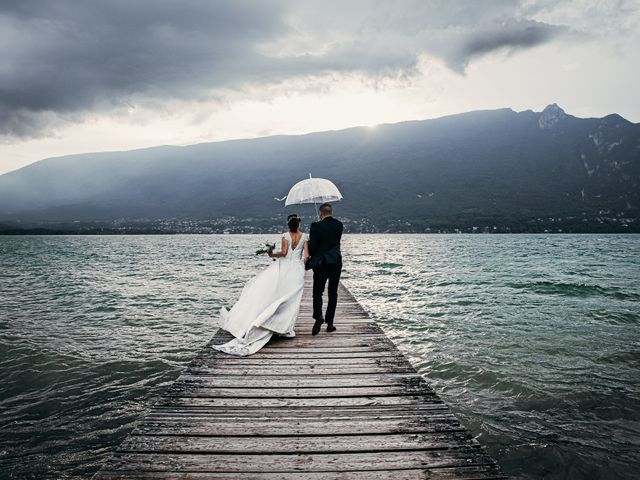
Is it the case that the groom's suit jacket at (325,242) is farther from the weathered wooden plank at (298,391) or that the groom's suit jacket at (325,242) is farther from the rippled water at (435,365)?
the rippled water at (435,365)

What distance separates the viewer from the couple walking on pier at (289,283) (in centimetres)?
824

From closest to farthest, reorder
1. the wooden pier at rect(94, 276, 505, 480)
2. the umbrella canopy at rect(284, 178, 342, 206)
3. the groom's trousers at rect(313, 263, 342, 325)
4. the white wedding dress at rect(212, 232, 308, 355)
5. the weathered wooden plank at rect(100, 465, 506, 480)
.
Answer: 1. the weathered wooden plank at rect(100, 465, 506, 480)
2. the wooden pier at rect(94, 276, 505, 480)
3. the white wedding dress at rect(212, 232, 308, 355)
4. the groom's trousers at rect(313, 263, 342, 325)
5. the umbrella canopy at rect(284, 178, 342, 206)

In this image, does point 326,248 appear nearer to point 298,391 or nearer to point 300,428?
point 298,391

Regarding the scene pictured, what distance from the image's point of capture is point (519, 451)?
6.76m

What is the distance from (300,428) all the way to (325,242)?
4.34 meters

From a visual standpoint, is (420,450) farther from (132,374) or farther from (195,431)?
(132,374)

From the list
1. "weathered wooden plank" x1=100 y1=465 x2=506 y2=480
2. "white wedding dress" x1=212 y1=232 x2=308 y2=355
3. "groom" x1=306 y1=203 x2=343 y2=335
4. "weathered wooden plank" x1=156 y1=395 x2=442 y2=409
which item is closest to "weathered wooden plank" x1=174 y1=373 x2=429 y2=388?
"weathered wooden plank" x1=156 y1=395 x2=442 y2=409

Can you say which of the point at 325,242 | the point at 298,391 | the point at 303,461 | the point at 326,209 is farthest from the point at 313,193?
the point at 303,461

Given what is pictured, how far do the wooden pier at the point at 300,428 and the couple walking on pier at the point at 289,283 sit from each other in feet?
4.37

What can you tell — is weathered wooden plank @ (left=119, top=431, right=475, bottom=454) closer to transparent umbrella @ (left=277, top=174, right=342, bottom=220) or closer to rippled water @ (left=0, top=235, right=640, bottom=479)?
rippled water @ (left=0, top=235, right=640, bottom=479)

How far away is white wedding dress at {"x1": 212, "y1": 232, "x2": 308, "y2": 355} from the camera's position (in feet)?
27.5

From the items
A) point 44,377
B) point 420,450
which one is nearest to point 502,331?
point 420,450

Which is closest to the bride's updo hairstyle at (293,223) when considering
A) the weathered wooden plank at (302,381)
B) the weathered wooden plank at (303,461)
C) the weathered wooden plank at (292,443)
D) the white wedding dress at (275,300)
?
the white wedding dress at (275,300)

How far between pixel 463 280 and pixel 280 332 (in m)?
26.3
